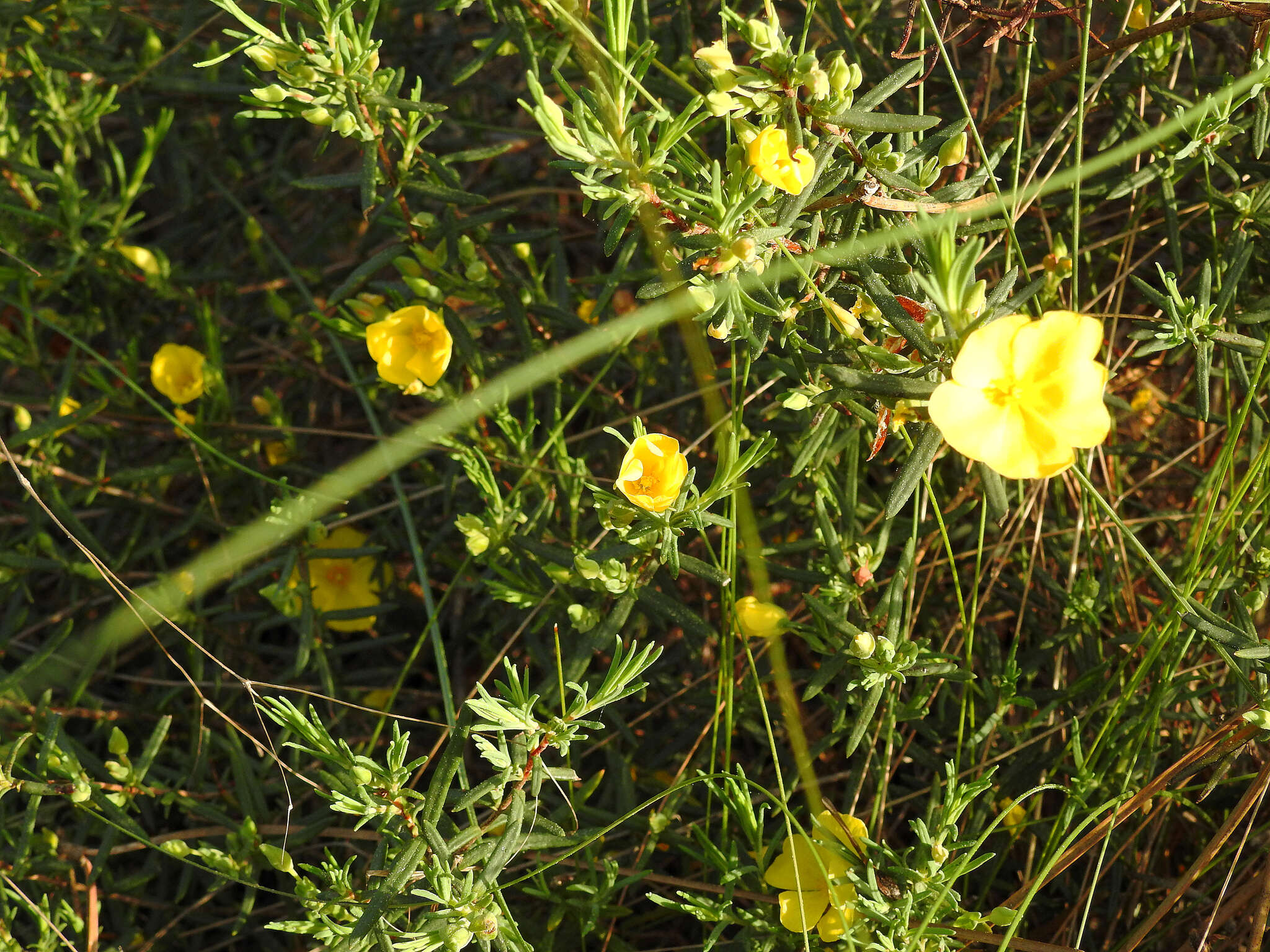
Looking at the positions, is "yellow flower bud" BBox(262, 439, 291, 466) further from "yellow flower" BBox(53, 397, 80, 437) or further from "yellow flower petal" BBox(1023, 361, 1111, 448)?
"yellow flower petal" BBox(1023, 361, 1111, 448)

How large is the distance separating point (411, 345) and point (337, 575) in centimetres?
79

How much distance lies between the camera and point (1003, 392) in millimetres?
1209

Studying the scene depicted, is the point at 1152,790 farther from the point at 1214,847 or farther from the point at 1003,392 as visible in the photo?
the point at 1003,392

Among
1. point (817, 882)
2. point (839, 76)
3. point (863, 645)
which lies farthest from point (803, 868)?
point (839, 76)

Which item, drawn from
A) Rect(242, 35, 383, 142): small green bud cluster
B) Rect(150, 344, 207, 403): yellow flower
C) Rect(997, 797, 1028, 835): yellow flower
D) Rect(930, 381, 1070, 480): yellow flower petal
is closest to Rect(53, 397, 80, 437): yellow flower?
Rect(150, 344, 207, 403): yellow flower

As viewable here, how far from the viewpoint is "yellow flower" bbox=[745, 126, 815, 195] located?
1.27 metres

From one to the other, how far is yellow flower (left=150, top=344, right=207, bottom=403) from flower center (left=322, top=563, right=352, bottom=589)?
20.0 inches

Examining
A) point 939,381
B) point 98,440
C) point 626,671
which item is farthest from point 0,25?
point 939,381

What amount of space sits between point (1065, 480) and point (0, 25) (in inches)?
104

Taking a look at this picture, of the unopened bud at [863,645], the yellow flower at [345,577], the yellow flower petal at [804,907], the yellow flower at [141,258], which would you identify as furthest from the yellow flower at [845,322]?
the yellow flower at [141,258]

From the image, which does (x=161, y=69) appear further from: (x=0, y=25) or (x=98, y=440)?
(x=98, y=440)

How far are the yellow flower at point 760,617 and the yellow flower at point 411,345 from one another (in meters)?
0.69

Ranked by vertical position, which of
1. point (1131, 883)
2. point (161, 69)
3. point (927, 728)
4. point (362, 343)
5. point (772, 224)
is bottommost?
point (1131, 883)

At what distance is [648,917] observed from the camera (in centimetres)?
191
